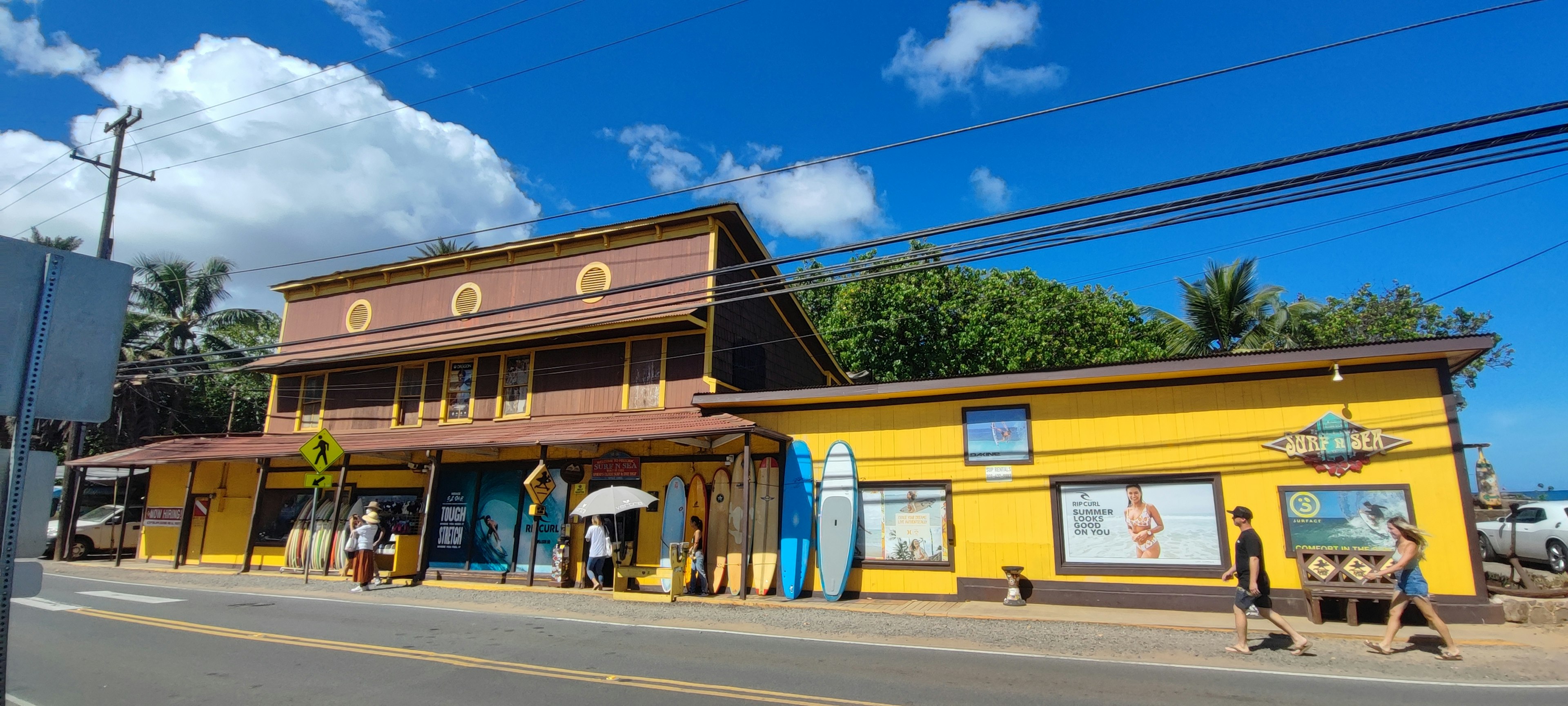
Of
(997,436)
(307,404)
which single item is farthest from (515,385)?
(997,436)

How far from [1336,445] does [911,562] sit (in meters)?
6.94

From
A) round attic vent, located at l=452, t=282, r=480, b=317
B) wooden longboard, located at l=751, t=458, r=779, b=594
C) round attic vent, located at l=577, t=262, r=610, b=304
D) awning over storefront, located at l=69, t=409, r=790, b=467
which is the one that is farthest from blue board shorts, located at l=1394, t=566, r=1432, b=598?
round attic vent, located at l=452, t=282, r=480, b=317

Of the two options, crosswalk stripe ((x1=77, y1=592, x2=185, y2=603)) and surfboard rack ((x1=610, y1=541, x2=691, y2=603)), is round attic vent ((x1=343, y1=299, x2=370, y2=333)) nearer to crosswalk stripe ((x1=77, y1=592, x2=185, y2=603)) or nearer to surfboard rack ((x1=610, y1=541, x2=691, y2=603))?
crosswalk stripe ((x1=77, y1=592, x2=185, y2=603))

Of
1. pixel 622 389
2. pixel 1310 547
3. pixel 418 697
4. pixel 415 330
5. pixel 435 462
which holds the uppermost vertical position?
pixel 415 330

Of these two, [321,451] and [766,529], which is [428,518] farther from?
[766,529]

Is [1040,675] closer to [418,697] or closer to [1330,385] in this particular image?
[418,697]

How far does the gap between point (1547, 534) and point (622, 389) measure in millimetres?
19135

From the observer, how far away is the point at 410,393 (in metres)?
21.6

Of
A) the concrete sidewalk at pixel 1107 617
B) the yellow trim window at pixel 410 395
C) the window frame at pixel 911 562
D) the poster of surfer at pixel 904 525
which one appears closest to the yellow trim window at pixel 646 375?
the concrete sidewalk at pixel 1107 617

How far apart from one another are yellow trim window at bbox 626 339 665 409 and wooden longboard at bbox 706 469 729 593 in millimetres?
2805

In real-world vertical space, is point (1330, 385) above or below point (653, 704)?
above

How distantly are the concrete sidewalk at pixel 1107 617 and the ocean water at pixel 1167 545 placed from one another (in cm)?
79

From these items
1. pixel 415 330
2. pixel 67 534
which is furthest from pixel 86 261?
pixel 67 534

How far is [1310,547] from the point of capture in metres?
12.0
